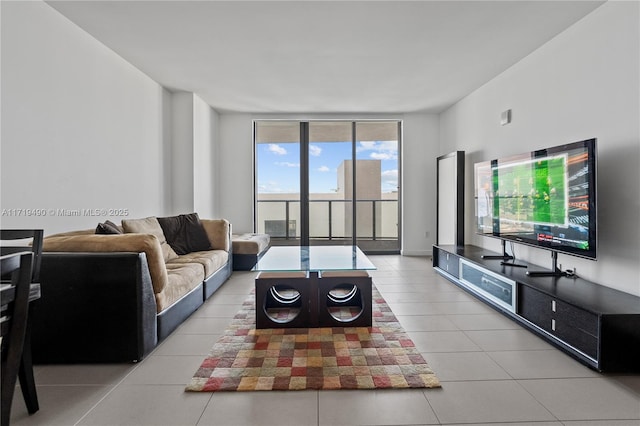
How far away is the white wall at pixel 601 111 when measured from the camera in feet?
8.63

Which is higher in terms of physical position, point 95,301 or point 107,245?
point 107,245

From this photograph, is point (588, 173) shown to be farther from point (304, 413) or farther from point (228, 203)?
point (228, 203)

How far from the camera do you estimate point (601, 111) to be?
113 inches

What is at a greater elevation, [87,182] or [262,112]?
[262,112]

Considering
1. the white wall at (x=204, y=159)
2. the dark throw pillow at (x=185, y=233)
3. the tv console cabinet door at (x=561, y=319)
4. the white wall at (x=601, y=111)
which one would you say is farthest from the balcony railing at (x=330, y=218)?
the tv console cabinet door at (x=561, y=319)

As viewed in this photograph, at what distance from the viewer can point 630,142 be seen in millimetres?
2641

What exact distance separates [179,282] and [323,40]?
105 inches

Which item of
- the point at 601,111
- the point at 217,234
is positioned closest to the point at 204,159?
the point at 217,234

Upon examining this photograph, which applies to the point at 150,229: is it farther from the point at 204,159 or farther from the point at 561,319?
the point at 561,319

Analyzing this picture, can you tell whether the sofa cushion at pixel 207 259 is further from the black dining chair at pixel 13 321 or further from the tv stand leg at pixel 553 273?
→ the tv stand leg at pixel 553 273

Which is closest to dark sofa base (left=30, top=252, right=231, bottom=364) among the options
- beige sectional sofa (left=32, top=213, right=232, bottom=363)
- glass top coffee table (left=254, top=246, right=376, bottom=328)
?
beige sectional sofa (left=32, top=213, right=232, bottom=363)

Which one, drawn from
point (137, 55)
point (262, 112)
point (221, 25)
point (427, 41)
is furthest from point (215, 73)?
point (427, 41)

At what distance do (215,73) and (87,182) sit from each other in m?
2.02

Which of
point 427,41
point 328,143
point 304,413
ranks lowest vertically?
point 304,413
